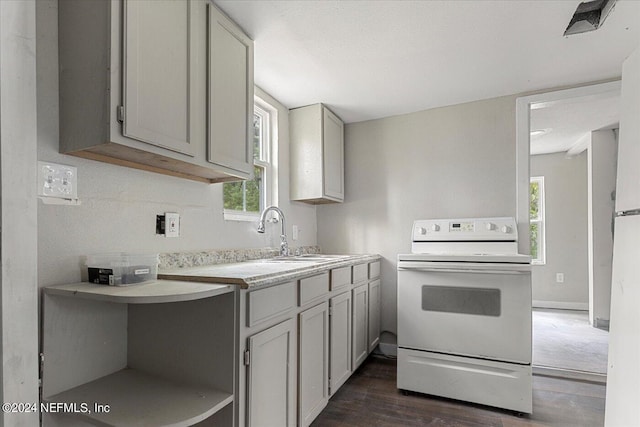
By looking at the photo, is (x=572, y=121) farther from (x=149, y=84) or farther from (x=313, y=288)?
(x=149, y=84)

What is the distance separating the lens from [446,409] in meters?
2.08

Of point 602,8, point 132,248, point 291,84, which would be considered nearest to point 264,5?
point 291,84

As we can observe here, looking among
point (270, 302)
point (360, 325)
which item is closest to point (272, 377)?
point (270, 302)

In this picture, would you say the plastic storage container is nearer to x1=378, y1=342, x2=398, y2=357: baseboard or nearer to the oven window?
the oven window

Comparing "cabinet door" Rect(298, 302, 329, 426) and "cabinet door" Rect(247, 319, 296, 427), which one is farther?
"cabinet door" Rect(298, 302, 329, 426)

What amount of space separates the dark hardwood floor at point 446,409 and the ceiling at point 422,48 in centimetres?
221

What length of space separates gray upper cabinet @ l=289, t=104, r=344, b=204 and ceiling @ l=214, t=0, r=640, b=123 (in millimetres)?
138

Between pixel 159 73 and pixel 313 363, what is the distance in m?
1.58

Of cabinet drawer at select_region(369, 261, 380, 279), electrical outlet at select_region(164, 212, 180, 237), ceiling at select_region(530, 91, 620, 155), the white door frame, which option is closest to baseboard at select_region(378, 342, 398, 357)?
cabinet drawer at select_region(369, 261, 380, 279)

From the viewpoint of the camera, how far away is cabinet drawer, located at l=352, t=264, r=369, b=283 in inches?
96.9

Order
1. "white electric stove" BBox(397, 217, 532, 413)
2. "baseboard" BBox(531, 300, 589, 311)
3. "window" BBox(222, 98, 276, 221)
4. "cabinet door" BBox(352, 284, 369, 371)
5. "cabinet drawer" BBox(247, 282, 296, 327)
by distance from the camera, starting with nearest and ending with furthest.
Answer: "cabinet drawer" BBox(247, 282, 296, 327) < "white electric stove" BBox(397, 217, 532, 413) < "window" BBox(222, 98, 276, 221) < "cabinet door" BBox(352, 284, 369, 371) < "baseboard" BBox(531, 300, 589, 311)

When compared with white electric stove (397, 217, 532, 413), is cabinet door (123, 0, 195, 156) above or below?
above

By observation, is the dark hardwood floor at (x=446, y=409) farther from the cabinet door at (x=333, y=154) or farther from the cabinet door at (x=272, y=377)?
the cabinet door at (x=333, y=154)

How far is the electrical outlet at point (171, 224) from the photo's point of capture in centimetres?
162
